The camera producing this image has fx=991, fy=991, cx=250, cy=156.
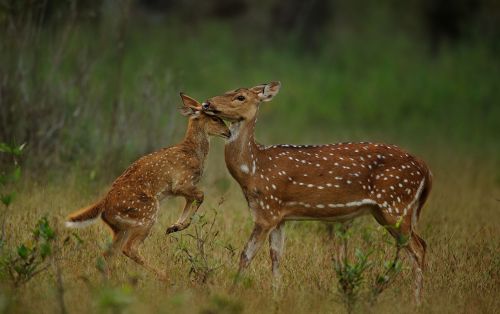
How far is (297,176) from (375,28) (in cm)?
1718

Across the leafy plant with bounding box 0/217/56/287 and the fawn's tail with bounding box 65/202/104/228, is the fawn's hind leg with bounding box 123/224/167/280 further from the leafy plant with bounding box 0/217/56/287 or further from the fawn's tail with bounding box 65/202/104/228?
the leafy plant with bounding box 0/217/56/287

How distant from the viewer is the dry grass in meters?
7.49

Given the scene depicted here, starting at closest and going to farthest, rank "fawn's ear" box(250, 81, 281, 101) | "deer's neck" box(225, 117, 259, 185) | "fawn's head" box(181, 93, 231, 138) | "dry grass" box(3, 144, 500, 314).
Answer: "dry grass" box(3, 144, 500, 314) < "deer's neck" box(225, 117, 259, 185) < "fawn's ear" box(250, 81, 281, 101) < "fawn's head" box(181, 93, 231, 138)

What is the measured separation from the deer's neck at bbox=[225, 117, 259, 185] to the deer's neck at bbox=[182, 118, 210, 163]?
0.84m

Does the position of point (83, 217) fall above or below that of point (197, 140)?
below

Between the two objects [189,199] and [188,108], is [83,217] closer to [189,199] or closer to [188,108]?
[189,199]

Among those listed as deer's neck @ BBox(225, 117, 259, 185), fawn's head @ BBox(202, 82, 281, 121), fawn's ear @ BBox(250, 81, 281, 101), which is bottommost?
deer's neck @ BBox(225, 117, 259, 185)

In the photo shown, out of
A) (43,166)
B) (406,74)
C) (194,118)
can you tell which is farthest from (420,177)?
(406,74)

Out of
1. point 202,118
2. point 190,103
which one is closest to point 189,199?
point 202,118

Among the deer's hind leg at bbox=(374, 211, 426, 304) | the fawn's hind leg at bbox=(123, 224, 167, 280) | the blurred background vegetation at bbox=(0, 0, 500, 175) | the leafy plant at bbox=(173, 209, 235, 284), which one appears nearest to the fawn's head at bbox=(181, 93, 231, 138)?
the leafy plant at bbox=(173, 209, 235, 284)

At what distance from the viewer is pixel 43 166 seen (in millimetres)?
11930

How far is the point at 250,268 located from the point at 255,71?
13.0 metres

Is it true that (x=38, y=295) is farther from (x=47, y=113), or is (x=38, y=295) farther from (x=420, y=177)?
(x=47, y=113)

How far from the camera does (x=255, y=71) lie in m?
21.7
